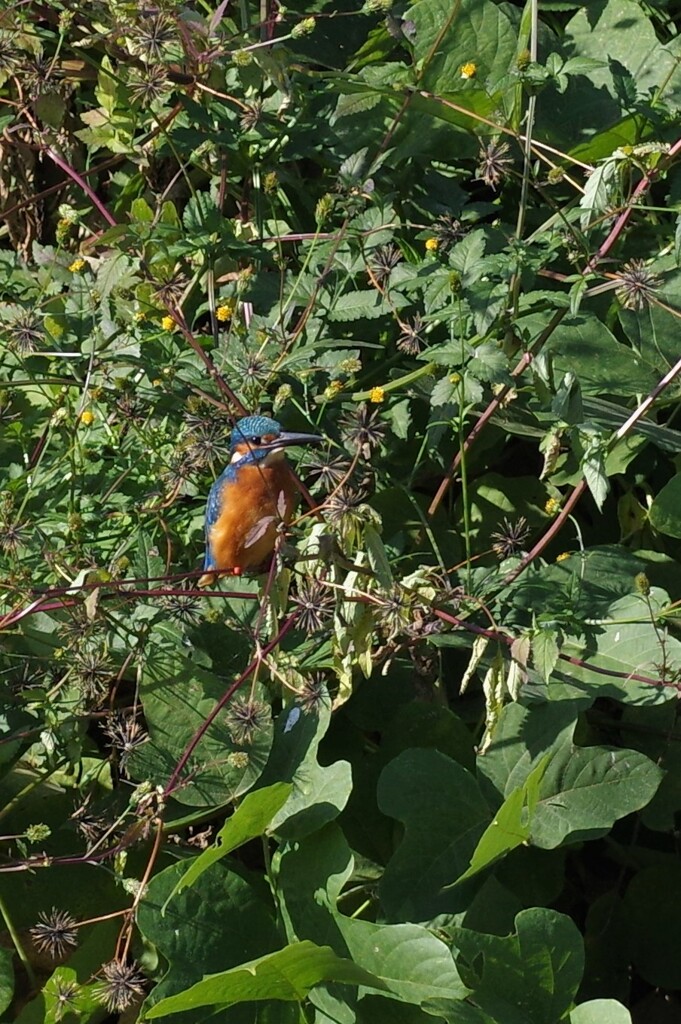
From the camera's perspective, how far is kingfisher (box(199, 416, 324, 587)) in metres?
3.19

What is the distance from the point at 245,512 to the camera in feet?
11.0

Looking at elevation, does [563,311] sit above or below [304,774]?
above

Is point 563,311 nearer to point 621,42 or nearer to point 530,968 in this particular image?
point 621,42

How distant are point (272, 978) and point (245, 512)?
113 centimetres

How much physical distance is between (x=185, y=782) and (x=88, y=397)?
983mm

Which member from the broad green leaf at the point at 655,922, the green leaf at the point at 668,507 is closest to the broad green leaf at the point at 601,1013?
the broad green leaf at the point at 655,922

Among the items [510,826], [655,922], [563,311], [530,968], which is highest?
[563,311]

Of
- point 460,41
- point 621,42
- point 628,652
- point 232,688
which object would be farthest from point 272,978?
point 621,42

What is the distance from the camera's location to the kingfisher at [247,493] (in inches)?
126

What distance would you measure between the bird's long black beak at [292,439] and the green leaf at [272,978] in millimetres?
1164

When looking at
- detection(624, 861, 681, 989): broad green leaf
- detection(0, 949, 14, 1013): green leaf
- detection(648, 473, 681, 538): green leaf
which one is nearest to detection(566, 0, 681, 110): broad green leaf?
detection(648, 473, 681, 538): green leaf

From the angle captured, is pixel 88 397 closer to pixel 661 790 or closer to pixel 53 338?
pixel 53 338

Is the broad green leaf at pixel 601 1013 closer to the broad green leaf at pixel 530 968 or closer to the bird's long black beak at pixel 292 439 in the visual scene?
the broad green leaf at pixel 530 968

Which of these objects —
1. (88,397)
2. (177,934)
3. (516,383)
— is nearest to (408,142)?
(516,383)
